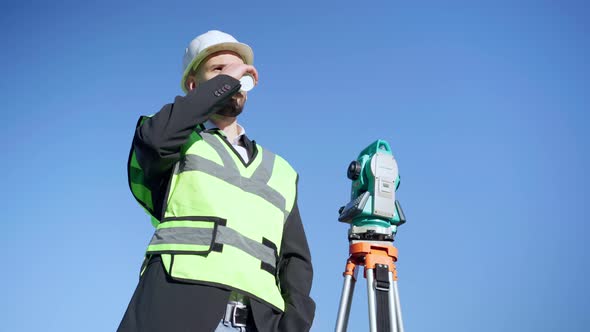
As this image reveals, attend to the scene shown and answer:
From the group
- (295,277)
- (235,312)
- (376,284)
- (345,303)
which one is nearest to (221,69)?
(295,277)

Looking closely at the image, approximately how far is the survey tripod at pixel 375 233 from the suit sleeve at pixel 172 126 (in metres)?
2.38

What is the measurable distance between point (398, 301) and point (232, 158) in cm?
239

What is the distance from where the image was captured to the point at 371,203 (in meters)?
4.30

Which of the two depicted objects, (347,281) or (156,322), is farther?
(347,281)

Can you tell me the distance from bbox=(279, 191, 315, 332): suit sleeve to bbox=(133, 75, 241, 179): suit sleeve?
57cm

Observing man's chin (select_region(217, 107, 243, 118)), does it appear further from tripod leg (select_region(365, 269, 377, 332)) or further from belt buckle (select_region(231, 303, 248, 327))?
tripod leg (select_region(365, 269, 377, 332))

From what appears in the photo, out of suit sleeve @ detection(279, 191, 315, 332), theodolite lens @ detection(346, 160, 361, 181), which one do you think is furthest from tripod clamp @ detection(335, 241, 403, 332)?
suit sleeve @ detection(279, 191, 315, 332)

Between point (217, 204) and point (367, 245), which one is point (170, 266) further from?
point (367, 245)

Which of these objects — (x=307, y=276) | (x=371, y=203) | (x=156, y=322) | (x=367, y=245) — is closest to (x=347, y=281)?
(x=367, y=245)

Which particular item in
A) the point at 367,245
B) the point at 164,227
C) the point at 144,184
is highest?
the point at 367,245

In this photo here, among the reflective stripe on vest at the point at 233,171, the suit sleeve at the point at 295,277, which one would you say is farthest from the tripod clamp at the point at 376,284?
the reflective stripe on vest at the point at 233,171

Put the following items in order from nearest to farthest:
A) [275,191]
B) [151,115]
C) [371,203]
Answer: [151,115] < [275,191] < [371,203]

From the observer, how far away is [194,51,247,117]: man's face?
2275 mm

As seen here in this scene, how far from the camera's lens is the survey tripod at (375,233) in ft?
12.9
